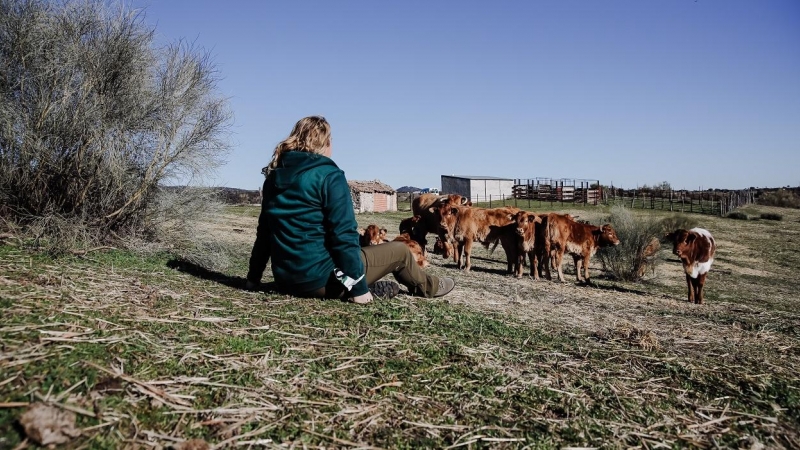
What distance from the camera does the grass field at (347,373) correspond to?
2.66 metres

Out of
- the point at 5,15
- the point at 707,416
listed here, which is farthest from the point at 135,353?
the point at 5,15

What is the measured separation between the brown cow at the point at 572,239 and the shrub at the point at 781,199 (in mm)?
54711

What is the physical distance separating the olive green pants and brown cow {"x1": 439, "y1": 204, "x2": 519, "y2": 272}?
28.7 ft

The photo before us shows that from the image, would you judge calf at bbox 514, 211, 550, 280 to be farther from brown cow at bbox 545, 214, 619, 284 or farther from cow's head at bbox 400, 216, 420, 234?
cow's head at bbox 400, 216, 420, 234

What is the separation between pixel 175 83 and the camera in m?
10.0

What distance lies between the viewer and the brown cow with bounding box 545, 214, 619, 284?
580 inches

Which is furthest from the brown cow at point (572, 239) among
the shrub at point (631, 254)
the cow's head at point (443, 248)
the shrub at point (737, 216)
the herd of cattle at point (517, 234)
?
the shrub at point (737, 216)

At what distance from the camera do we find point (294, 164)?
517 centimetres

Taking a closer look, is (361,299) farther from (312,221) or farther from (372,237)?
(372,237)

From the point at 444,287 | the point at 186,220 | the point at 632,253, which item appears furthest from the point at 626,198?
the point at 444,287

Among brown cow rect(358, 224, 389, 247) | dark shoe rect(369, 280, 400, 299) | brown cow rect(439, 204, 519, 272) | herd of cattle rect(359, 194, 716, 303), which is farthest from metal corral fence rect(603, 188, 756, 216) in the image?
dark shoe rect(369, 280, 400, 299)

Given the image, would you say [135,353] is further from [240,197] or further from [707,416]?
[240,197]

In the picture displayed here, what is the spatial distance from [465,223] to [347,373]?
487 inches

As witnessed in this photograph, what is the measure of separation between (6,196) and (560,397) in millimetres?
7834
